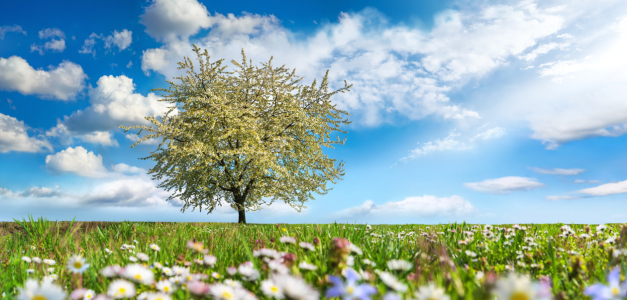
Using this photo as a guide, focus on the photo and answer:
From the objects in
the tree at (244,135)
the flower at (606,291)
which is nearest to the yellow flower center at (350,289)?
the flower at (606,291)

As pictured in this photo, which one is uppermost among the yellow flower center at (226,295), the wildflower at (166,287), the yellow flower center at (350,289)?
the yellow flower center at (350,289)

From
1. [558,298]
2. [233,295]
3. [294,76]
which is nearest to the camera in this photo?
[233,295]

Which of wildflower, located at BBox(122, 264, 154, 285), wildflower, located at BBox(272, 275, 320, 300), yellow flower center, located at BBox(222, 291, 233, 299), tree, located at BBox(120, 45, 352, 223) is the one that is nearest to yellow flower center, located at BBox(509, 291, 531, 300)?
wildflower, located at BBox(272, 275, 320, 300)

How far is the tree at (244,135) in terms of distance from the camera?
14273 mm

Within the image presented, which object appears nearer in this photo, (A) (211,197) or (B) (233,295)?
(B) (233,295)

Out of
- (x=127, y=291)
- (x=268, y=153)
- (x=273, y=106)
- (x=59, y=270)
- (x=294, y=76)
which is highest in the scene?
(x=294, y=76)

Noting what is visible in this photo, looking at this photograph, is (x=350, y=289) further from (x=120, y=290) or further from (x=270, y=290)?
(x=120, y=290)

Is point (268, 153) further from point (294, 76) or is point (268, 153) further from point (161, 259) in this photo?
point (161, 259)

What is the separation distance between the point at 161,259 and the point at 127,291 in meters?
1.72

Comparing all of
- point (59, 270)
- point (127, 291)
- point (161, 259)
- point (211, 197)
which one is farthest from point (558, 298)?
point (211, 197)

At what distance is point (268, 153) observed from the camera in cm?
1384

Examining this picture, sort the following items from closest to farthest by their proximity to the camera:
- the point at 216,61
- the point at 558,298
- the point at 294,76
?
the point at 558,298
the point at 216,61
the point at 294,76

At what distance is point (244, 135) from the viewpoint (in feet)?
47.7

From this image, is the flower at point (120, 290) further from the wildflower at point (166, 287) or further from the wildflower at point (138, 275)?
the wildflower at point (166, 287)
